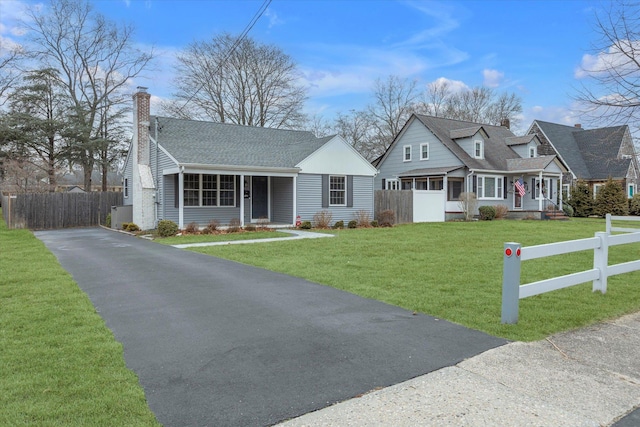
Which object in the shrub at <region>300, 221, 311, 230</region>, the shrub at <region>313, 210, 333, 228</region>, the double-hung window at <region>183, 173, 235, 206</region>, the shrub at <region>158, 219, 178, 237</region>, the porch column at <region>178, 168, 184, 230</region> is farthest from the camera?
the shrub at <region>313, 210, 333, 228</region>

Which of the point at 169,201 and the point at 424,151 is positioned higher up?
the point at 424,151

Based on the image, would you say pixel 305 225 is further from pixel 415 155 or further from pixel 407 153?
pixel 407 153

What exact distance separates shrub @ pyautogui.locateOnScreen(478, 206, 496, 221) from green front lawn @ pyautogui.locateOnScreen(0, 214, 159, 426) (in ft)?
76.2

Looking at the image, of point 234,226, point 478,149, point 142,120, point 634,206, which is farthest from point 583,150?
point 142,120

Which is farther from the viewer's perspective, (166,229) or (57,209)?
(57,209)

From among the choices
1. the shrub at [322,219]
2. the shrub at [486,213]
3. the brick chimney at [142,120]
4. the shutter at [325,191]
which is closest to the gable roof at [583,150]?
the shrub at [486,213]

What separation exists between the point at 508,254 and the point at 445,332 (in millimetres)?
1151

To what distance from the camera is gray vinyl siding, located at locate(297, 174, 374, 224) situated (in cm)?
2031

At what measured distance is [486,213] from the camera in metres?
25.8

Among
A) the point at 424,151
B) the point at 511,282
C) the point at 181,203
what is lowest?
the point at 511,282

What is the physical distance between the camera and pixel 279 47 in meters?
39.2

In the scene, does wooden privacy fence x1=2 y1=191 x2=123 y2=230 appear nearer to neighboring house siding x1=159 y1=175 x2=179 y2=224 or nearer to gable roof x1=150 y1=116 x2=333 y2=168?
gable roof x1=150 y1=116 x2=333 y2=168

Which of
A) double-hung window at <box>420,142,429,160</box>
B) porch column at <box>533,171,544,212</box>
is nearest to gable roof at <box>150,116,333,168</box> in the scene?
double-hung window at <box>420,142,429,160</box>

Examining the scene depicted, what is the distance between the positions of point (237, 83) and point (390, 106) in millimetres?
15626
